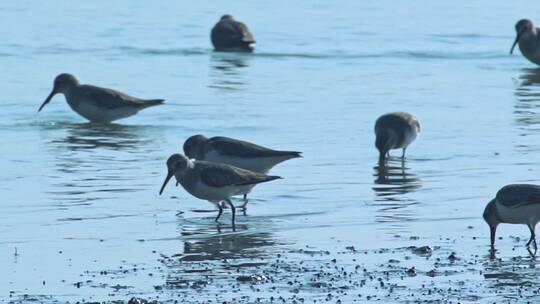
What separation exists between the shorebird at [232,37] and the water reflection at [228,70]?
185 millimetres

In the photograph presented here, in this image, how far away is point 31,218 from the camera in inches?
475

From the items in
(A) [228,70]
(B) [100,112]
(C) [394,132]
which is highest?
(C) [394,132]

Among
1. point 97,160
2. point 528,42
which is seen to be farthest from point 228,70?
point 97,160

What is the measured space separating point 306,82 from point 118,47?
6.27m

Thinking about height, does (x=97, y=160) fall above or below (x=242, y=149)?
below

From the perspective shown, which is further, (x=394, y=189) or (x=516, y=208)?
(x=394, y=189)

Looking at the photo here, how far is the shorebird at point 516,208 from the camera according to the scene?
10766 millimetres

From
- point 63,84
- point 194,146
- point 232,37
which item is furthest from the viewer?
point 232,37

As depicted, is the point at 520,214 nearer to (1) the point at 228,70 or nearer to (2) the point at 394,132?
(2) the point at 394,132

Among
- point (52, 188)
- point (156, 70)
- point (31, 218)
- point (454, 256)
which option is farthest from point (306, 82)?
point (454, 256)

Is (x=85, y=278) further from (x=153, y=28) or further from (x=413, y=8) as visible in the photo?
(x=413, y=8)

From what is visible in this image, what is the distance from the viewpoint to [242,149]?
13.6 meters

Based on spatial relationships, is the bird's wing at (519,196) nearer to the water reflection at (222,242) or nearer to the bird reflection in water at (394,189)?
the bird reflection in water at (394,189)

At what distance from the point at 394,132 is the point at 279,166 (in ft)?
4.97
